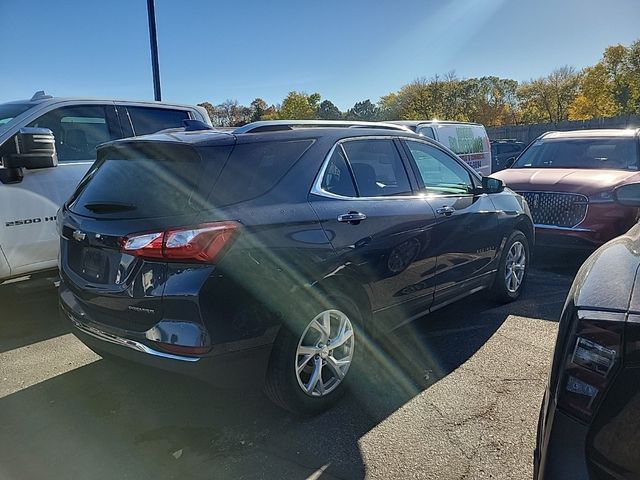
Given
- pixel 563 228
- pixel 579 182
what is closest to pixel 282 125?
pixel 563 228

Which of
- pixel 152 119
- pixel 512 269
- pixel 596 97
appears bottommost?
pixel 512 269

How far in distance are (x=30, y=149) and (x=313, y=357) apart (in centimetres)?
329

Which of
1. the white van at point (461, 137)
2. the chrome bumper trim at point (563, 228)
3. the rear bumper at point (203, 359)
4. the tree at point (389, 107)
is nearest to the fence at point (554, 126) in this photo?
the tree at point (389, 107)

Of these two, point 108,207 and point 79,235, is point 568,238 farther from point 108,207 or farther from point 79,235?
point 79,235

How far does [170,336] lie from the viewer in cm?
253

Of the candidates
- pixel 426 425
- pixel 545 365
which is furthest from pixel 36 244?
pixel 545 365

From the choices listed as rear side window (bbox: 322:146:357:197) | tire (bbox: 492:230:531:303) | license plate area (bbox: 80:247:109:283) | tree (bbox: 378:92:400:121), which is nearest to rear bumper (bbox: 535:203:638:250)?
tire (bbox: 492:230:531:303)

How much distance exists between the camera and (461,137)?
33.3 feet

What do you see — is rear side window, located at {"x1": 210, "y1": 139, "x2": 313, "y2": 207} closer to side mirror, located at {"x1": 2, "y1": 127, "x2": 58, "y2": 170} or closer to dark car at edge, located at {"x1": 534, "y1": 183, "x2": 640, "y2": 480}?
dark car at edge, located at {"x1": 534, "y1": 183, "x2": 640, "y2": 480}

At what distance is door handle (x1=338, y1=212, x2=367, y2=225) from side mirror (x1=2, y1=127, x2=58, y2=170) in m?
3.09

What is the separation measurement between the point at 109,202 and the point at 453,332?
3.00m

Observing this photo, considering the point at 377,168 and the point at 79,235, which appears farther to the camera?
the point at 377,168

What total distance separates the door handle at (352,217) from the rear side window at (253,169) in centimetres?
45

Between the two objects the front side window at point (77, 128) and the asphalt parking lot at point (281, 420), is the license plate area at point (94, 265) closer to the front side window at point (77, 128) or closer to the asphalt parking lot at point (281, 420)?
the asphalt parking lot at point (281, 420)
